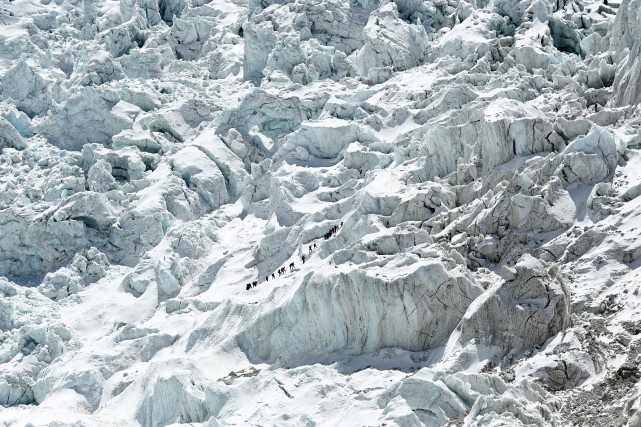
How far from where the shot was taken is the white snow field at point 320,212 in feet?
172

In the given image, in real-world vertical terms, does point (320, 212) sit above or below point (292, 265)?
above

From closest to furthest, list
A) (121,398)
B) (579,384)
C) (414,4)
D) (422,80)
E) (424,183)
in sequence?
(579,384) < (121,398) < (424,183) < (422,80) < (414,4)

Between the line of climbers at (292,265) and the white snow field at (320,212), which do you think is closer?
the white snow field at (320,212)

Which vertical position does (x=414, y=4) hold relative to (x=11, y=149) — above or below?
above

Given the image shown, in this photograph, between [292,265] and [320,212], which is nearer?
[292,265]

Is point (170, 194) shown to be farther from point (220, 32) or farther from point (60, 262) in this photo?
point (220, 32)

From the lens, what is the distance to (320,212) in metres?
73.2

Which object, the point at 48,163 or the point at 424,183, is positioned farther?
the point at 48,163

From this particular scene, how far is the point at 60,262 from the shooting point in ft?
270

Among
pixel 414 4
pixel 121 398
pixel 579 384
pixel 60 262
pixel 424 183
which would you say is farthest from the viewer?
pixel 414 4

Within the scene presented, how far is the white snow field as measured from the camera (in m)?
52.5

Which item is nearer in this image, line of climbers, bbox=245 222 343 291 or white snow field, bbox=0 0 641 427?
white snow field, bbox=0 0 641 427

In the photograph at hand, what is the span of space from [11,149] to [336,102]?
24635mm

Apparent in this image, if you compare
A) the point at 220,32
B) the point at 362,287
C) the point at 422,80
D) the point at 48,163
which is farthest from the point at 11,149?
the point at 362,287
